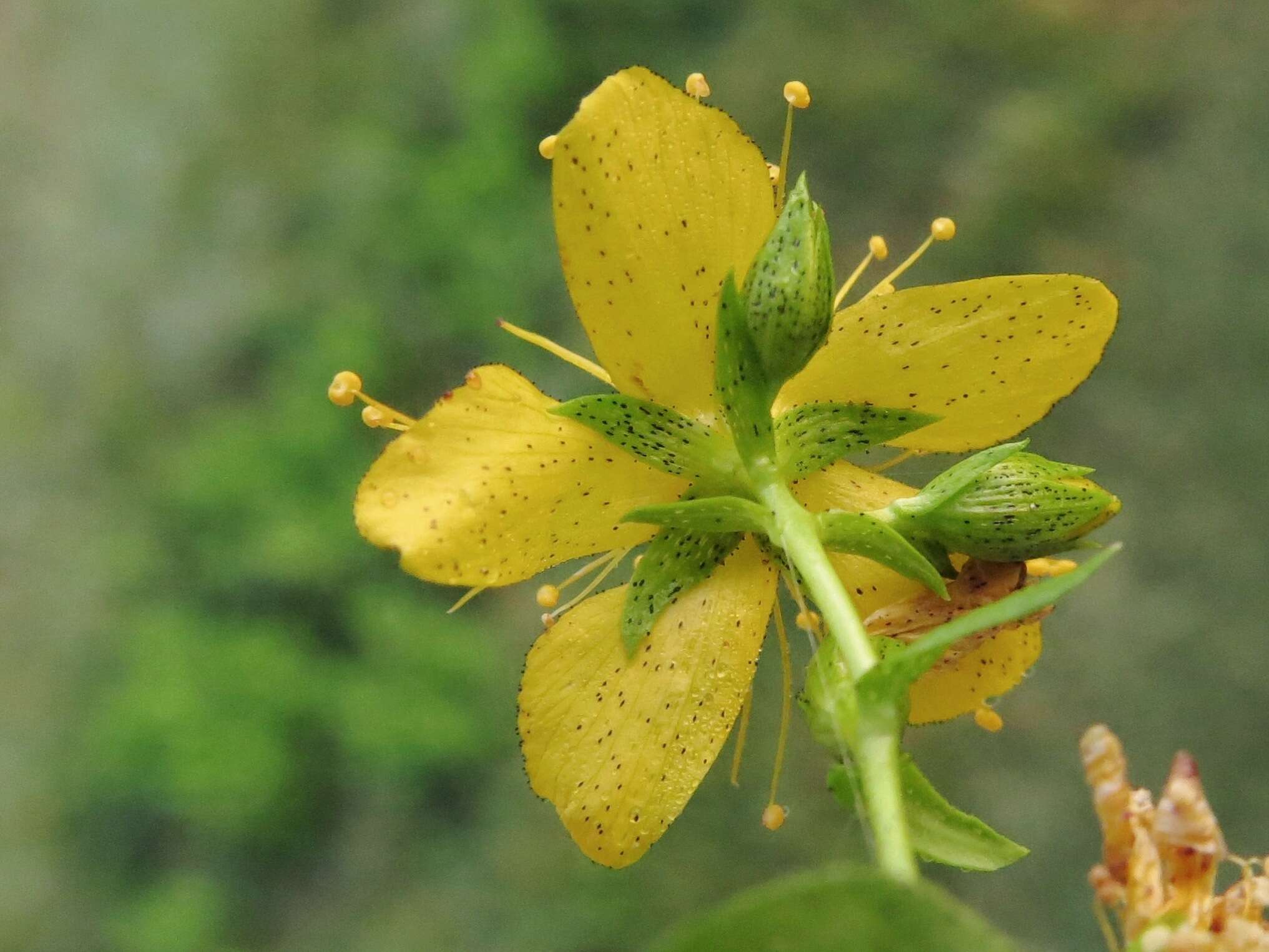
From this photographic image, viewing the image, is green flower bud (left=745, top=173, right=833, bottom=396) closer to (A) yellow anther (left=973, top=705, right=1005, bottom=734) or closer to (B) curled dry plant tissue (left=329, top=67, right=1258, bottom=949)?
(B) curled dry plant tissue (left=329, top=67, right=1258, bottom=949)

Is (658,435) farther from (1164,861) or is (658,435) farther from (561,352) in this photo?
(1164,861)

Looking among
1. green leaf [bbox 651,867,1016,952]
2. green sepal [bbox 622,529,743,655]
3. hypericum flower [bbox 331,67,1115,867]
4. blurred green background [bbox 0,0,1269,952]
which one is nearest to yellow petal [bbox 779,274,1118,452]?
hypericum flower [bbox 331,67,1115,867]

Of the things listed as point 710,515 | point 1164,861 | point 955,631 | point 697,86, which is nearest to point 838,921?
point 955,631

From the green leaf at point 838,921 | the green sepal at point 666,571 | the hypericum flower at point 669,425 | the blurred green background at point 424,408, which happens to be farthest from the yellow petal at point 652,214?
the blurred green background at point 424,408

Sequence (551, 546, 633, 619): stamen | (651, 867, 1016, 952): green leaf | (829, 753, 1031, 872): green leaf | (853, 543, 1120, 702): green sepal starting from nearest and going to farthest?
(651, 867, 1016, 952): green leaf < (853, 543, 1120, 702): green sepal < (829, 753, 1031, 872): green leaf < (551, 546, 633, 619): stamen

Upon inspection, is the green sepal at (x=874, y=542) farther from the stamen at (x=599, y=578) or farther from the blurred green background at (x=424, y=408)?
the blurred green background at (x=424, y=408)

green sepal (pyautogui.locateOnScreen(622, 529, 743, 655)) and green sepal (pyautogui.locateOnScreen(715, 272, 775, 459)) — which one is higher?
green sepal (pyautogui.locateOnScreen(715, 272, 775, 459))
